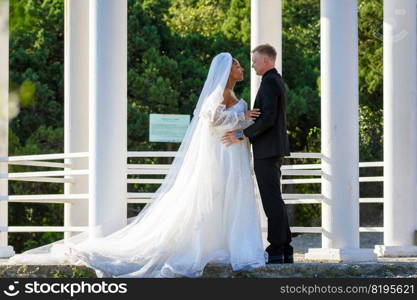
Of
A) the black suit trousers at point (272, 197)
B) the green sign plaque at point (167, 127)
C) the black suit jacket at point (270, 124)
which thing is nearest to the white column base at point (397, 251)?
the black suit trousers at point (272, 197)

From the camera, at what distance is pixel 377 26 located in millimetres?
36719

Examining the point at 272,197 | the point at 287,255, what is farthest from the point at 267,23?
the point at 287,255

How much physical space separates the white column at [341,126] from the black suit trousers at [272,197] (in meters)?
1.82

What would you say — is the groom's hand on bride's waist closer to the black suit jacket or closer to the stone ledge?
the black suit jacket

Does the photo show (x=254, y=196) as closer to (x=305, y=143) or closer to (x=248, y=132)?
(x=248, y=132)

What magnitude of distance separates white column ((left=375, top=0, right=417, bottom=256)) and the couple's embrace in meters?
3.78

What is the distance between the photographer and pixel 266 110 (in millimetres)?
13648

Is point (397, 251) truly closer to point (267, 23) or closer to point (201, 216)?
point (267, 23)

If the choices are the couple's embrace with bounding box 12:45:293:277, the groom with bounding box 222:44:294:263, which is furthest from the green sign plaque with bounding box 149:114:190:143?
the groom with bounding box 222:44:294:263

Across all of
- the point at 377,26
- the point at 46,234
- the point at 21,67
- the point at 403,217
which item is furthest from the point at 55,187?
the point at 403,217

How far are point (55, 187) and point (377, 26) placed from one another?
498 inches

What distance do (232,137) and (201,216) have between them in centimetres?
115

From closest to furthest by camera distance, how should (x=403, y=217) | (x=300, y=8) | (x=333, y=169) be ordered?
(x=333, y=169) → (x=403, y=217) → (x=300, y=8)

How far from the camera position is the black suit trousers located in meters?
13.7
